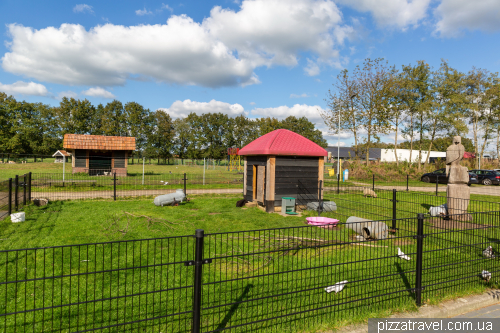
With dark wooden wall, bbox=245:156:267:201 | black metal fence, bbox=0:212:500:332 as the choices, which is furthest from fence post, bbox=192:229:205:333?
dark wooden wall, bbox=245:156:267:201

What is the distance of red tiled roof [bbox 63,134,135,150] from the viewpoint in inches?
1108

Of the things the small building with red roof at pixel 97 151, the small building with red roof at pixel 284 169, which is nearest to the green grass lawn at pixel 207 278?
the small building with red roof at pixel 284 169

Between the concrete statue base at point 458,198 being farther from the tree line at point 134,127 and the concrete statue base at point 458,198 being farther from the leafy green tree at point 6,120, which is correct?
the leafy green tree at point 6,120

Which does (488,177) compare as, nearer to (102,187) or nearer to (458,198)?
(458,198)

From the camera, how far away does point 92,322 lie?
3.78 meters

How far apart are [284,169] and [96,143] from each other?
2377cm

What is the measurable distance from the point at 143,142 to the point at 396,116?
56629mm

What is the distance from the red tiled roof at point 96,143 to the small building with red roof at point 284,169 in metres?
20.5

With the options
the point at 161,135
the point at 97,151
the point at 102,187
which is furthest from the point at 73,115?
the point at 102,187

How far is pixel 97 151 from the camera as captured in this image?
2975 cm

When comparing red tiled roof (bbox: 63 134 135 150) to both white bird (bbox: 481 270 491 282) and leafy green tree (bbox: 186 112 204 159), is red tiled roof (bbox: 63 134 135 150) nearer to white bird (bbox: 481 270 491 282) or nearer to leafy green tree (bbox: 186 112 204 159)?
white bird (bbox: 481 270 491 282)

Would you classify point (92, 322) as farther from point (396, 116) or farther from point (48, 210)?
point (396, 116)

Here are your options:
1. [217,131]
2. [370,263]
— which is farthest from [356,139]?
[217,131]

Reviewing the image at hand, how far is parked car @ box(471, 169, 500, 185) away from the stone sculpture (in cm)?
2292
